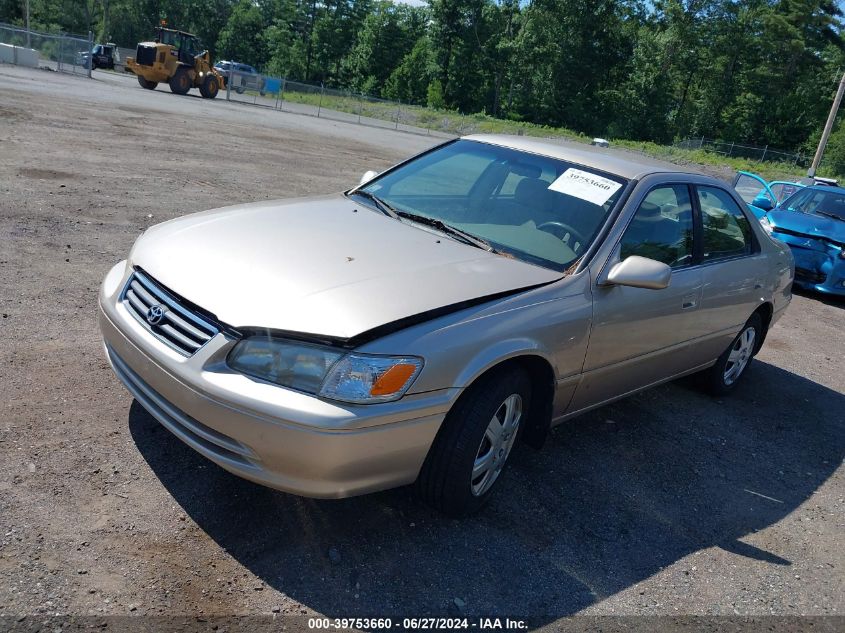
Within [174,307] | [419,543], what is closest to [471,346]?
[419,543]

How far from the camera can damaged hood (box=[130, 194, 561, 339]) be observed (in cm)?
281

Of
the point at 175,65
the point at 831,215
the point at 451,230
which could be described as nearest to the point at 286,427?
→ the point at 451,230

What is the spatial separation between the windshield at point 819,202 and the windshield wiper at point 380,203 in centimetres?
899

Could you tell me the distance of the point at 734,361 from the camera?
562 centimetres

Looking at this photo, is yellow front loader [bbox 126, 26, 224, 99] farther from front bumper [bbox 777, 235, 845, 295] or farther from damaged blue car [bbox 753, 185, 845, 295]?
front bumper [bbox 777, 235, 845, 295]

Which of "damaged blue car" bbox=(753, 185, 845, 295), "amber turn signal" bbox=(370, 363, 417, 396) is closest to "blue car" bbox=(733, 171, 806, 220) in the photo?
"damaged blue car" bbox=(753, 185, 845, 295)

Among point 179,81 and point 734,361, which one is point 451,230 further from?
point 179,81

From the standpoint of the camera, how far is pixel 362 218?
3965mm

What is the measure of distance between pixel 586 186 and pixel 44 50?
37.3 metres

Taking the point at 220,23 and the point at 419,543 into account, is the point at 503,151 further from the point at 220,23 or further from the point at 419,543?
the point at 220,23

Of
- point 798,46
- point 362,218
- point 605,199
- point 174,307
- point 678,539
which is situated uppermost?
point 798,46

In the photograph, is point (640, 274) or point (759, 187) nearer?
point (640, 274)

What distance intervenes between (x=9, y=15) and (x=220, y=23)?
25.0m

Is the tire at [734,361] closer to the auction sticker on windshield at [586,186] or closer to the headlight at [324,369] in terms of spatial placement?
the auction sticker on windshield at [586,186]
